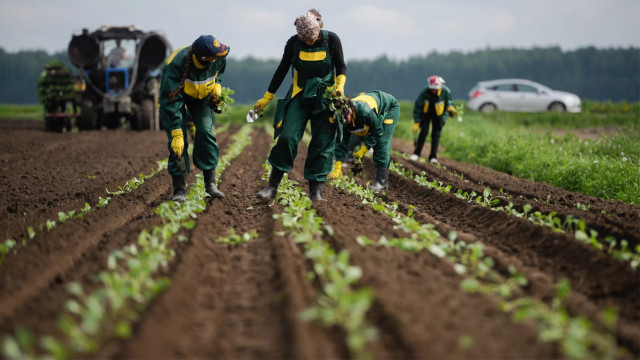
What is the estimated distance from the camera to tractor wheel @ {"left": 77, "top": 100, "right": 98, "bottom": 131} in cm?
1479

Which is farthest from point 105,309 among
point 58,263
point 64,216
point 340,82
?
point 340,82

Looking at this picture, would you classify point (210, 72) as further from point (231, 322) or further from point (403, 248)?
point (231, 322)

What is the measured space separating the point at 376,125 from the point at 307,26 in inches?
62.6

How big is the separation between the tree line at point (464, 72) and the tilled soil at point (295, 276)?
42.6m

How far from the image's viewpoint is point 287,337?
2533mm

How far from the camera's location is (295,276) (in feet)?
10.5

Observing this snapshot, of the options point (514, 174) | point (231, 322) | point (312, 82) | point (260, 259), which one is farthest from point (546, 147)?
point (231, 322)

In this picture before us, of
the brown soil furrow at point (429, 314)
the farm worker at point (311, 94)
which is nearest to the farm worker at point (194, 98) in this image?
the farm worker at point (311, 94)

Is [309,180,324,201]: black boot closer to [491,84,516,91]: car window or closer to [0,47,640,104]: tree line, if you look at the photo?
[491,84,516,91]: car window

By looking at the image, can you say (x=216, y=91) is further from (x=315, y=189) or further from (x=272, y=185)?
(x=315, y=189)

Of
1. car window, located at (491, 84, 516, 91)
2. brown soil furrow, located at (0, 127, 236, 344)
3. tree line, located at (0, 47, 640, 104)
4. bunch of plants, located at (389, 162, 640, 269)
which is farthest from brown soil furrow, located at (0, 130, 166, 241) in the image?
tree line, located at (0, 47, 640, 104)

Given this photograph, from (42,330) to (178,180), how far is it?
2.98 metres

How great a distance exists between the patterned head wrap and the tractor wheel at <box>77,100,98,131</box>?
11.3 metres

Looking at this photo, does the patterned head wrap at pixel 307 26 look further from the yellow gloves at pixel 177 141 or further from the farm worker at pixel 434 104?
the farm worker at pixel 434 104
